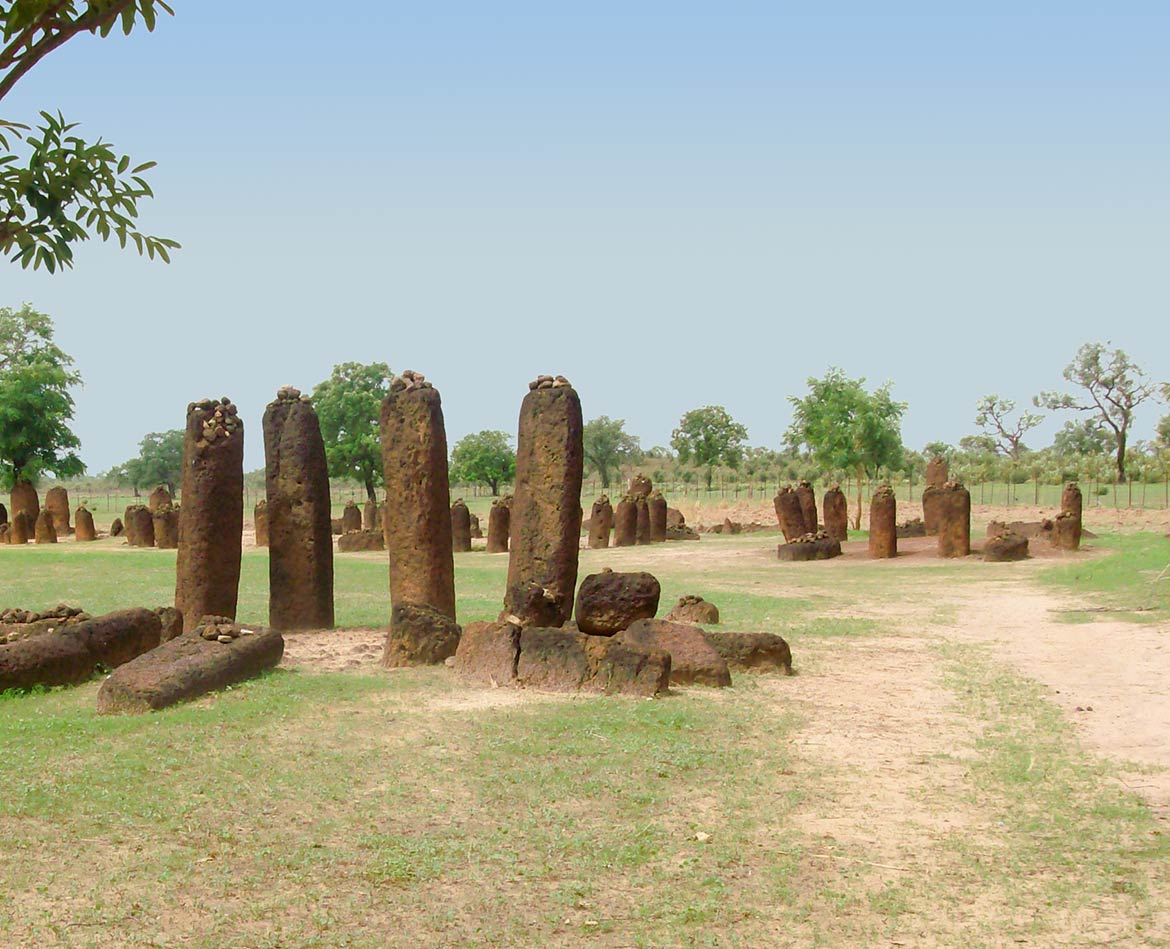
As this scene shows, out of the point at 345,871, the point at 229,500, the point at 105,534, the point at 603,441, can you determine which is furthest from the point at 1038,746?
the point at 603,441

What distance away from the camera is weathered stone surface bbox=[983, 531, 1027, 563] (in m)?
26.7

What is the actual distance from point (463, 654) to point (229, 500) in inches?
153

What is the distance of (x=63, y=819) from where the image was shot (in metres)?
6.78

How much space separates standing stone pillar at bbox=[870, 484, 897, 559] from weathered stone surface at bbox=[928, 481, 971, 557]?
1.17 meters

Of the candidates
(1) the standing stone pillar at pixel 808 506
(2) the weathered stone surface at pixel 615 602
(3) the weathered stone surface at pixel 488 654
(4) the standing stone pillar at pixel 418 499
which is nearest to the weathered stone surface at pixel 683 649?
(2) the weathered stone surface at pixel 615 602

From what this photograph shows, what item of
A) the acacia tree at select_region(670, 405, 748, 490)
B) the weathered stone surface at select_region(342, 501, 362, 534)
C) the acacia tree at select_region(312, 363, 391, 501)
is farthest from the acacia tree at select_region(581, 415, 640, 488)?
the weathered stone surface at select_region(342, 501, 362, 534)

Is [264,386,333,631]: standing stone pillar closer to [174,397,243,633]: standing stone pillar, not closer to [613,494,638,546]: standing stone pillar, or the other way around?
[174,397,243,633]: standing stone pillar

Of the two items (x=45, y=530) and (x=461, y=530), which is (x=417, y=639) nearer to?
(x=461, y=530)

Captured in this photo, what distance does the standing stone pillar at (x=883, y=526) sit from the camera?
1122 inches

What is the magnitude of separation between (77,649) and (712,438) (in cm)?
7606

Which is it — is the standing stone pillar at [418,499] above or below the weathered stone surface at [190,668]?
above

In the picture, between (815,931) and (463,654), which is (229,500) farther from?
(815,931)

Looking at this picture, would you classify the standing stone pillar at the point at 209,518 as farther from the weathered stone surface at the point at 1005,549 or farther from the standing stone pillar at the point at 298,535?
the weathered stone surface at the point at 1005,549

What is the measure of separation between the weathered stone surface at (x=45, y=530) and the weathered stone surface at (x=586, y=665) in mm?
31247
